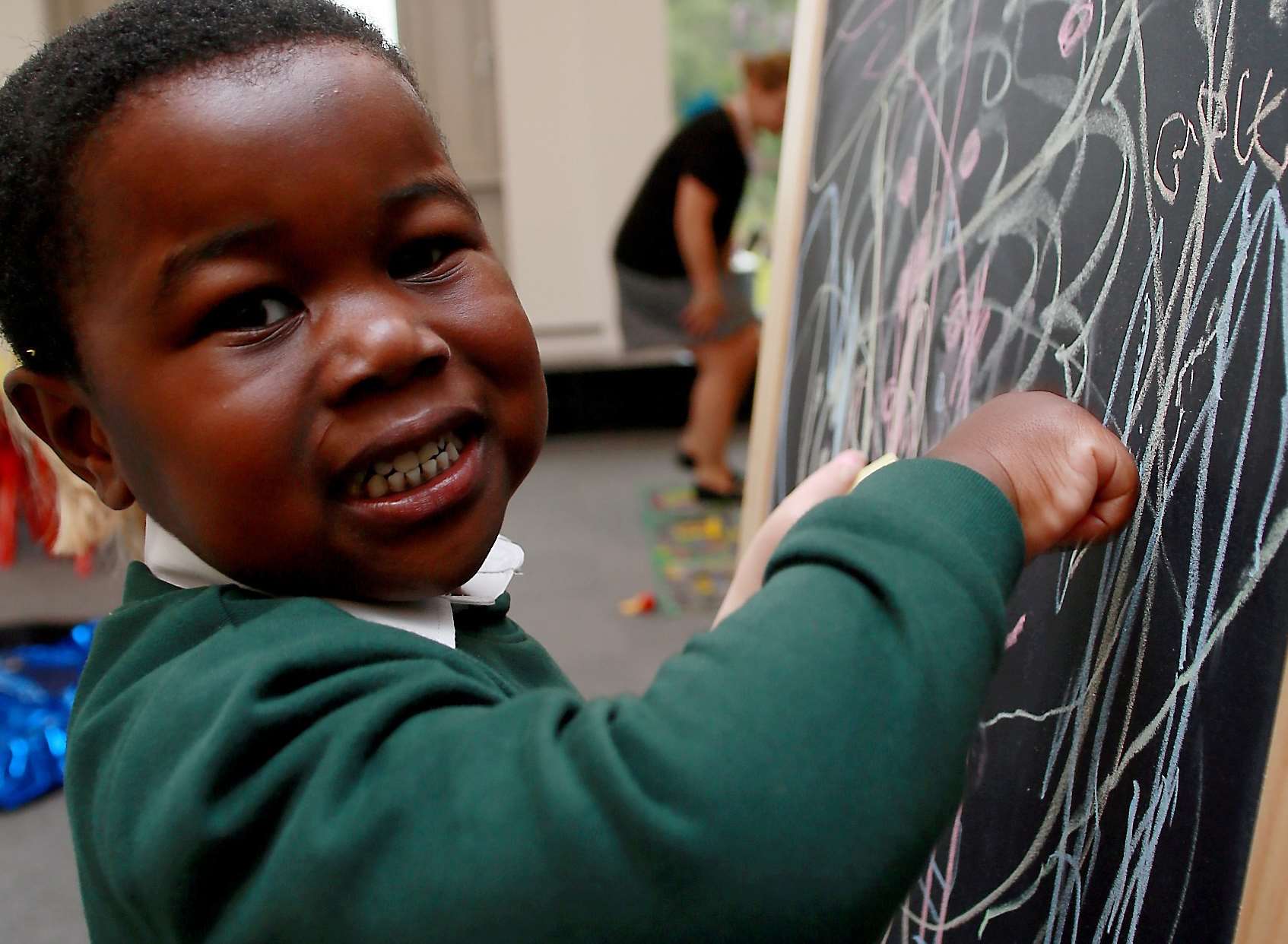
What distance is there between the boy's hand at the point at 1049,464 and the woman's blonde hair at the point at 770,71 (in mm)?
2711

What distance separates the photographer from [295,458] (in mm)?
537

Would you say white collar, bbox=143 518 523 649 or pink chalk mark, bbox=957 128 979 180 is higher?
pink chalk mark, bbox=957 128 979 180

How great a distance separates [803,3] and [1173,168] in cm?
64

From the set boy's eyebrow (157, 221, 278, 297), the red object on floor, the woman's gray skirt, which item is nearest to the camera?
boy's eyebrow (157, 221, 278, 297)

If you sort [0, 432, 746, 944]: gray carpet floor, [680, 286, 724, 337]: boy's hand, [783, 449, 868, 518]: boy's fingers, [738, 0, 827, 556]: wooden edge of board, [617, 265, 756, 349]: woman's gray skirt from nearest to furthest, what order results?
1. [783, 449, 868, 518]: boy's fingers
2. [738, 0, 827, 556]: wooden edge of board
3. [0, 432, 746, 944]: gray carpet floor
4. [680, 286, 724, 337]: boy's hand
5. [617, 265, 756, 349]: woman's gray skirt

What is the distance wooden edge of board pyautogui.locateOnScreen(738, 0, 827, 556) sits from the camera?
1.17 meters

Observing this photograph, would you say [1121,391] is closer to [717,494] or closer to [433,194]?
[433,194]

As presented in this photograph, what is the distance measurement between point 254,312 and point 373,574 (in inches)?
5.3

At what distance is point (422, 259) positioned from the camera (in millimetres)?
603

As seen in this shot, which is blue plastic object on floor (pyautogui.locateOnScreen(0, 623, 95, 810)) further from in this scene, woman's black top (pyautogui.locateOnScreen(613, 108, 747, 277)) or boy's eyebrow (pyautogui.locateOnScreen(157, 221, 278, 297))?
woman's black top (pyautogui.locateOnScreen(613, 108, 747, 277))

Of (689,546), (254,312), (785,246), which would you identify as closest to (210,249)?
(254,312)

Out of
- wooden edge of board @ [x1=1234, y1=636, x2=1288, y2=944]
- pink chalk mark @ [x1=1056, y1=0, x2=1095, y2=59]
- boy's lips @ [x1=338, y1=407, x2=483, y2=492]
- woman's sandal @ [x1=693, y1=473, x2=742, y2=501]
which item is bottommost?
woman's sandal @ [x1=693, y1=473, x2=742, y2=501]

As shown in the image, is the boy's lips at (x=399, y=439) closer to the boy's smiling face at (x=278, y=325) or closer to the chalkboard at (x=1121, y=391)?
the boy's smiling face at (x=278, y=325)

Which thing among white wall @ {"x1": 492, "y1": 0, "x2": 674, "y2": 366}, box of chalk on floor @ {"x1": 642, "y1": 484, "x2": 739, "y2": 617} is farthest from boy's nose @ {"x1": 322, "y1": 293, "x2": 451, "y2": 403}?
white wall @ {"x1": 492, "y1": 0, "x2": 674, "y2": 366}
